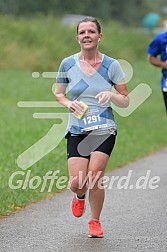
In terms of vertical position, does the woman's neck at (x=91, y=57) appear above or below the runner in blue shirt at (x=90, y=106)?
above

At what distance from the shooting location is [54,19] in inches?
1694

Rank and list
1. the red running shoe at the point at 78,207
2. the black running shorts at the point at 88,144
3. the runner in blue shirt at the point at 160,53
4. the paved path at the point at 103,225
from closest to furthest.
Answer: the paved path at the point at 103,225 → the black running shorts at the point at 88,144 → the red running shoe at the point at 78,207 → the runner in blue shirt at the point at 160,53

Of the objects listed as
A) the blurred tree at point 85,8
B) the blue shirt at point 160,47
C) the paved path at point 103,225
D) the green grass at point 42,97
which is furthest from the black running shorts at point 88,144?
the blurred tree at point 85,8

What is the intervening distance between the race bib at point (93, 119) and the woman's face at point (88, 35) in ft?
1.87

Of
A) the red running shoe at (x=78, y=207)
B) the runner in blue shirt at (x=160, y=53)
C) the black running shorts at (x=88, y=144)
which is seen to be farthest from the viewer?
the runner in blue shirt at (x=160, y=53)

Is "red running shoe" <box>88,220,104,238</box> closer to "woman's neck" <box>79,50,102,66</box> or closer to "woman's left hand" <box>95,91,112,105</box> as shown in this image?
"woman's left hand" <box>95,91,112,105</box>

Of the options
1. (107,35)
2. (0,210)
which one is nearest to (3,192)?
(0,210)

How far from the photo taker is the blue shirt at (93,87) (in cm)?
759

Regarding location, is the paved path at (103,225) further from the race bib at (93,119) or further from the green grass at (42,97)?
the race bib at (93,119)

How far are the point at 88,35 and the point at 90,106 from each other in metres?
0.64

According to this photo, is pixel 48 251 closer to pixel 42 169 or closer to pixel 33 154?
pixel 42 169

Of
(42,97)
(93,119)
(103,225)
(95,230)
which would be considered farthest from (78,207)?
(42,97)

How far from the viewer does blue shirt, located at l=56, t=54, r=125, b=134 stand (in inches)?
299

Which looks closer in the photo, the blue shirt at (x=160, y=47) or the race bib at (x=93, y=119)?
the race bib at (x=93, y=119)
